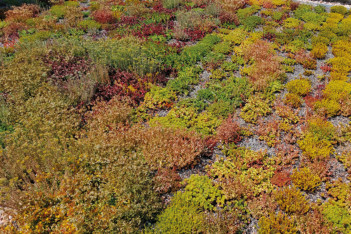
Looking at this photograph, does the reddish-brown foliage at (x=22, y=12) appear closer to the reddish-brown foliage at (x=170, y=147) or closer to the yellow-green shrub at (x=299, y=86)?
the reddish-brown foliage at (x=170, y=147)

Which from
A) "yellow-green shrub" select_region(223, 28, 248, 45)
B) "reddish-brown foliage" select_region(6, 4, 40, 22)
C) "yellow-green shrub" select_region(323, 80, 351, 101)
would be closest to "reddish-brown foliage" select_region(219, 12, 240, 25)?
"yellow-green shrub" select_region(223, 28, 248, 45)

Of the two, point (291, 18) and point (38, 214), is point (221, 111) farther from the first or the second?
point (291, 18)

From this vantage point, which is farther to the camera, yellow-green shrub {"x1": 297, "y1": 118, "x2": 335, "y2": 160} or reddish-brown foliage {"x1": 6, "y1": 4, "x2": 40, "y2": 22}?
reddish-brown foliage {"x1": 6, "y1": 4, "x2": 40, "y2": 22}

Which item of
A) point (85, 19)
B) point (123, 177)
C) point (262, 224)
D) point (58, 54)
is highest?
point (85, 19)

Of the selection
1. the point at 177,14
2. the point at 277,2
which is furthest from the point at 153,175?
the point at 277,2

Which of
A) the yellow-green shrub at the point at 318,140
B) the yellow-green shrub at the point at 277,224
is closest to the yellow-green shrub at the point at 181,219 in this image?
the yellow-green shrub at the point at 277,224

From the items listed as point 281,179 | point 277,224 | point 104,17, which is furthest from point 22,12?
point 277,224

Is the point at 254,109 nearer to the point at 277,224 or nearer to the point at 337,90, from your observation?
the point at 337,90

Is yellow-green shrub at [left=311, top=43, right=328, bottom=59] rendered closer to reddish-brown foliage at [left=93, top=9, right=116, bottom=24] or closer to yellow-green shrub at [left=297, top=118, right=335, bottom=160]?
yellow-green shrub at [left=297, top=118, right=335, bottom=160]
